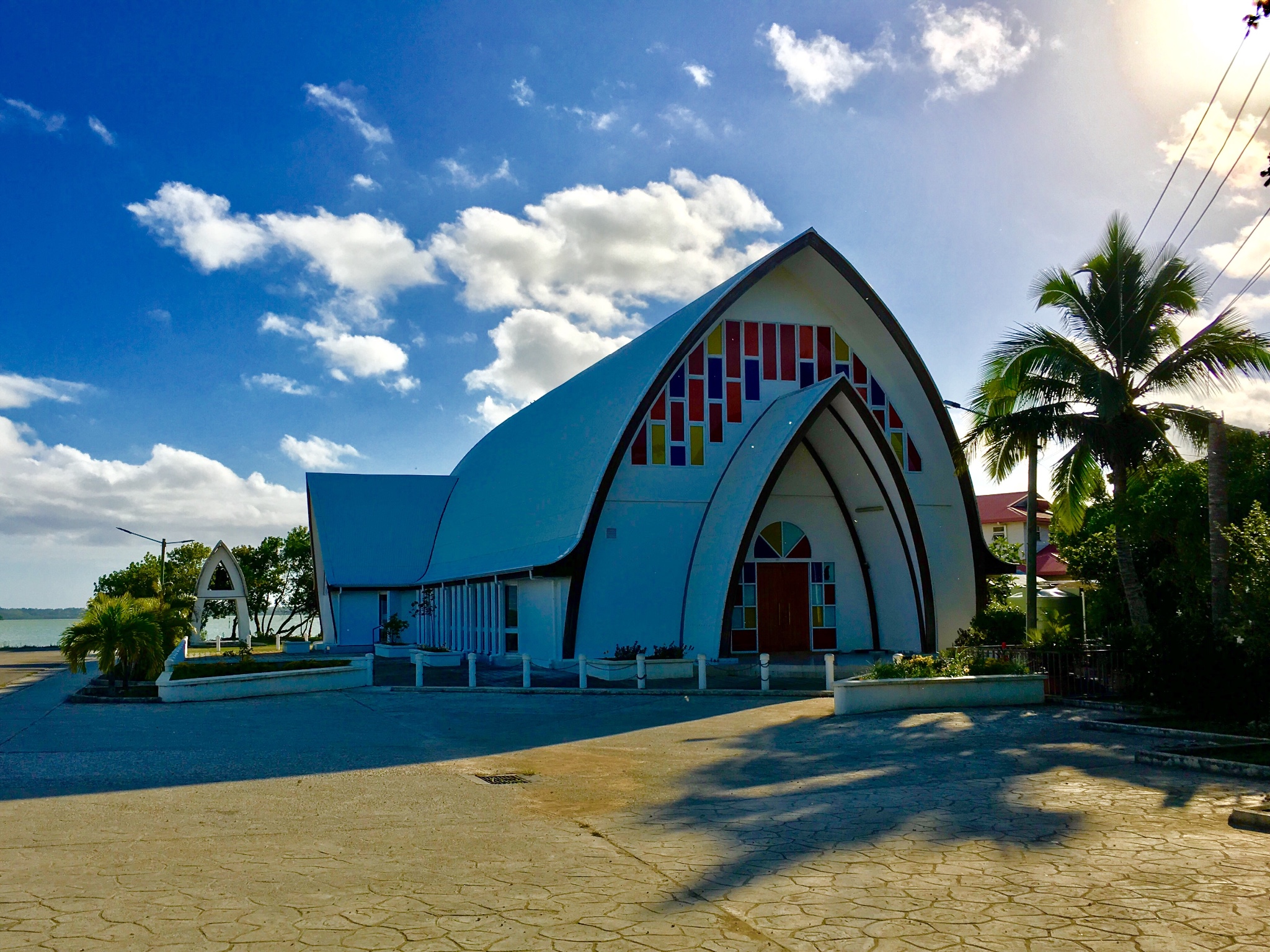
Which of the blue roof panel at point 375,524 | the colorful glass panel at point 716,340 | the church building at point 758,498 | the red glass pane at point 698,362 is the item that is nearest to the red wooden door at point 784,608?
the church building at point 758,498

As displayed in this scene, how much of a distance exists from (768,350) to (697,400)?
259cm

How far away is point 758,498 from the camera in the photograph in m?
25.0

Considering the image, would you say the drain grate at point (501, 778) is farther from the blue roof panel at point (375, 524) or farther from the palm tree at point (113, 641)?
the blue roof panel at point (375, 524)

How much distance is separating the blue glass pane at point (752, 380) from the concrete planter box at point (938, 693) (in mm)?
12418

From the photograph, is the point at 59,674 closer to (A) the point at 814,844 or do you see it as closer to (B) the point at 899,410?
(B) the point at 899,410

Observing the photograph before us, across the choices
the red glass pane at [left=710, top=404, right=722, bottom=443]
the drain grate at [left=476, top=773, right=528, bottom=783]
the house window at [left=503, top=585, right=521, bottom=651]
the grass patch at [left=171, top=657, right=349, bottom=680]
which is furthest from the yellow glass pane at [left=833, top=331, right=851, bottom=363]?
the drain grate at [left=476, top=773, right=528, bottom=783]

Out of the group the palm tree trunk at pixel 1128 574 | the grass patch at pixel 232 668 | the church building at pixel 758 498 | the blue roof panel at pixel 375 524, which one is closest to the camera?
the palm tree trunk at pixel 1128 574

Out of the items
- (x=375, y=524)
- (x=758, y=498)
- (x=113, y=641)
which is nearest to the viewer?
(x=113, y=641)

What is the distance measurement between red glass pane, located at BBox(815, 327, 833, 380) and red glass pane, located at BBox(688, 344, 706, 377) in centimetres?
333

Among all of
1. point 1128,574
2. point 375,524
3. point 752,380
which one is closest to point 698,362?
point 752,380

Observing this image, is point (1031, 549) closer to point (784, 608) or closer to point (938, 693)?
point (938, 693)

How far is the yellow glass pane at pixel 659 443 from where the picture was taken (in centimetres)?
2778

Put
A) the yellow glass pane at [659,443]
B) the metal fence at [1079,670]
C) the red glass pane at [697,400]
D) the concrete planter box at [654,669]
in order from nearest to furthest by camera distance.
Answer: the metal fence at [1079,670] → the concrete planter box at [654,669] → the yellow glass pane at [659,443] → the red glass pane at [697,400]

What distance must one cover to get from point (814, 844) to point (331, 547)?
38510 mm
